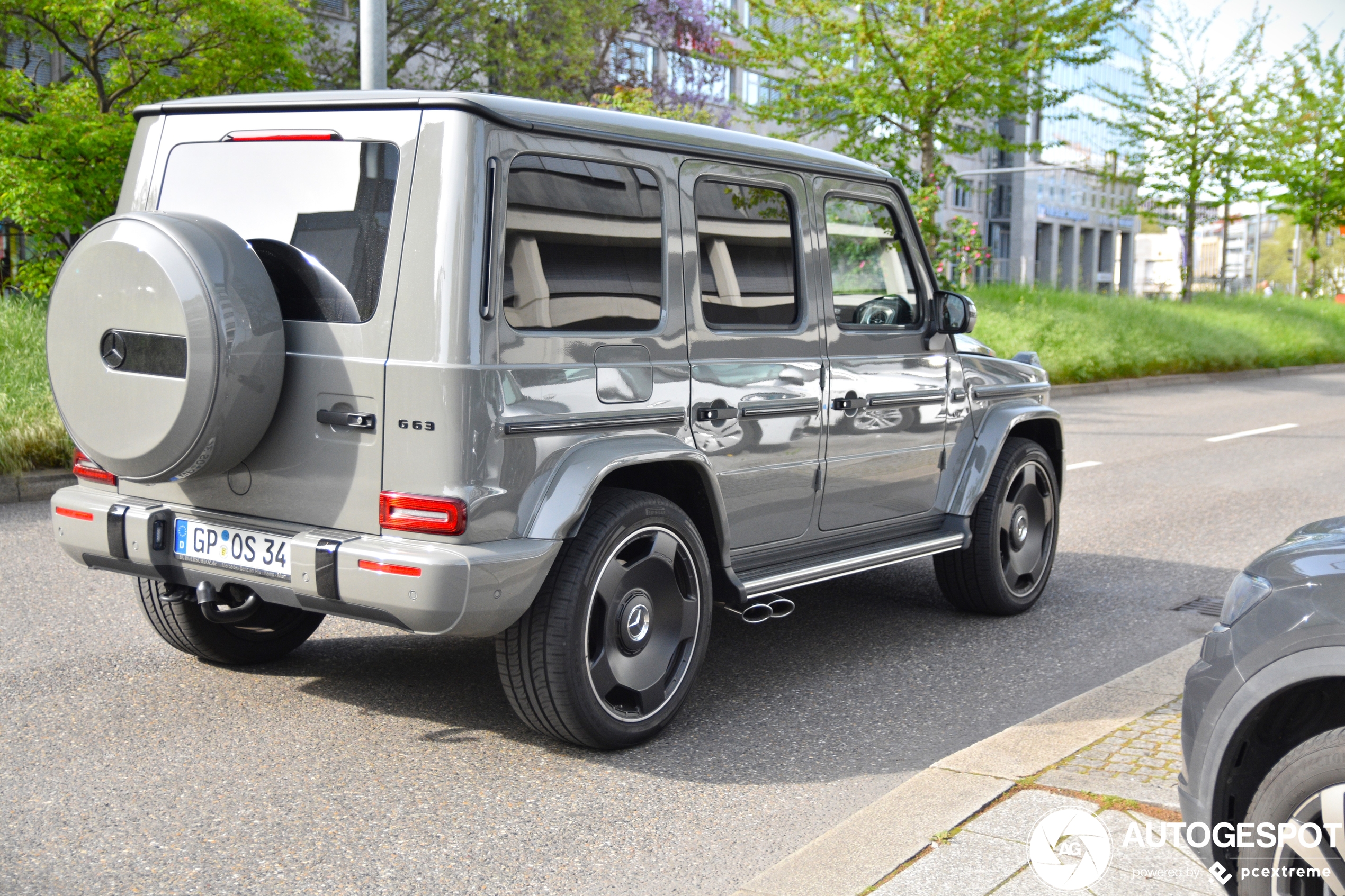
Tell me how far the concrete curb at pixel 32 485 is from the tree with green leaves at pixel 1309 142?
29654mm

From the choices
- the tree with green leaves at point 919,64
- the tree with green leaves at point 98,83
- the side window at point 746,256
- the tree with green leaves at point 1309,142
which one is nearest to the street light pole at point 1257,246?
the tree with green leaves at point 1309,142

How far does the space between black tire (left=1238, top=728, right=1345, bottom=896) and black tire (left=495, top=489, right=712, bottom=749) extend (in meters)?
1.96

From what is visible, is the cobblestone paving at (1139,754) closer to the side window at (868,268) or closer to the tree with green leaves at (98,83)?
the side window at (868,268)

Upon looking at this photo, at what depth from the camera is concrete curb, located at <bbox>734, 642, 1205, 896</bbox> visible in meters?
3.21

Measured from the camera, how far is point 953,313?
5715 mm

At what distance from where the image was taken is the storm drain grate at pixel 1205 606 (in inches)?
252

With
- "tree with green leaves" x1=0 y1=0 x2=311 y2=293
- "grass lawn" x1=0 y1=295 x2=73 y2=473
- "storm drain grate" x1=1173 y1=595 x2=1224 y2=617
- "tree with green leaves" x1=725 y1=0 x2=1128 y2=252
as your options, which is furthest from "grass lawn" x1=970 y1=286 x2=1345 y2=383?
"grass lawn" x1=0 y1=295 x2=73 y2=473

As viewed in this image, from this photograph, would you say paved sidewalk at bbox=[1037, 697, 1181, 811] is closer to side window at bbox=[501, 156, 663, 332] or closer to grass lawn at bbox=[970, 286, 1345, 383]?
side window at bbox=[501, 156, 663, 332]

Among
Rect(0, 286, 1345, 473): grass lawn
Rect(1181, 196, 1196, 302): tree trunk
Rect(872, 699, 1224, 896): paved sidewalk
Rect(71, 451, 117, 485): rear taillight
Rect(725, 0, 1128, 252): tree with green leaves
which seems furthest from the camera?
Rect(1181, 196, 1196, 302): tree trunk

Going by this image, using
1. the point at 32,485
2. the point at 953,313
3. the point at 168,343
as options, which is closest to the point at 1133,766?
the point at 953,313

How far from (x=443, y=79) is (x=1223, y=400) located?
14.4m

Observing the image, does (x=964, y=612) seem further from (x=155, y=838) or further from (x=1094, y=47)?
(x=1094, y=47)

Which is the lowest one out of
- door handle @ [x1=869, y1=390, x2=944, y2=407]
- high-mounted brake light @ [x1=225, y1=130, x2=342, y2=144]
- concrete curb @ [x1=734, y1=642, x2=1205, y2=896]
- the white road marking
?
concrete curb @ [x1=734, y1=642, x2=1205, y2=896]

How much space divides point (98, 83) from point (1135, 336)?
58.8 ft
